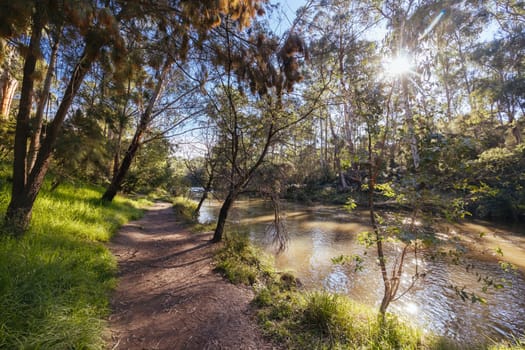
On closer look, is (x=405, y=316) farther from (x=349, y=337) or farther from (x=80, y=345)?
(x=80, y=345)

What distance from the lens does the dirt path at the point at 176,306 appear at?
2486 mm

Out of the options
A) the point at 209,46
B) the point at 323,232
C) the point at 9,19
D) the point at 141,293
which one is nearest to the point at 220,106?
the point at 209,46

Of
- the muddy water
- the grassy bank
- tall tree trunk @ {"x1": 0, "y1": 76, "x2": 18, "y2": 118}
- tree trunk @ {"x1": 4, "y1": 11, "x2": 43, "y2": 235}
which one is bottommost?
the muddy water

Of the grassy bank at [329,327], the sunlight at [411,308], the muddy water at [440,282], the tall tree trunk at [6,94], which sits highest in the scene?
the tall tree trunk at [6,94]

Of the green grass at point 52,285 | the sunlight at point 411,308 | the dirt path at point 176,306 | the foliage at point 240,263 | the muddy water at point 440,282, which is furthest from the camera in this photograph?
the sunlight at point 411,308

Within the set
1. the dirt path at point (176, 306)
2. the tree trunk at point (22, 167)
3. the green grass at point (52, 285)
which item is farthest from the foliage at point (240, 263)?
the tree trunk at point (22, 167)

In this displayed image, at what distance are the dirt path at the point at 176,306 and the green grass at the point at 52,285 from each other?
0.28 m

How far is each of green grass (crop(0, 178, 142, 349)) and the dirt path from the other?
0.93 ft

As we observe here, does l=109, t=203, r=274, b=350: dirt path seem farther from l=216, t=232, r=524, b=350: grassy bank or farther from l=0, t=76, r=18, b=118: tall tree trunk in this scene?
l=0, t=76, r=18, b=118: tall tree trunk

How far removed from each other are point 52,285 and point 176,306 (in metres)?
1.46

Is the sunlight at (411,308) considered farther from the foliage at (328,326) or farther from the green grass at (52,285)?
the green grass at (52,285)

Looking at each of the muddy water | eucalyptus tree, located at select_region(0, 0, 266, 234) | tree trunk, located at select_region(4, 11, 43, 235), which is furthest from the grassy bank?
eucalyptus tree, located at select_region(0, 0, 266, 234)

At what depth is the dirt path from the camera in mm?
2486

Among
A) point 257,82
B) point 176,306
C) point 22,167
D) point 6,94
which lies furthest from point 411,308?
point 6,94
